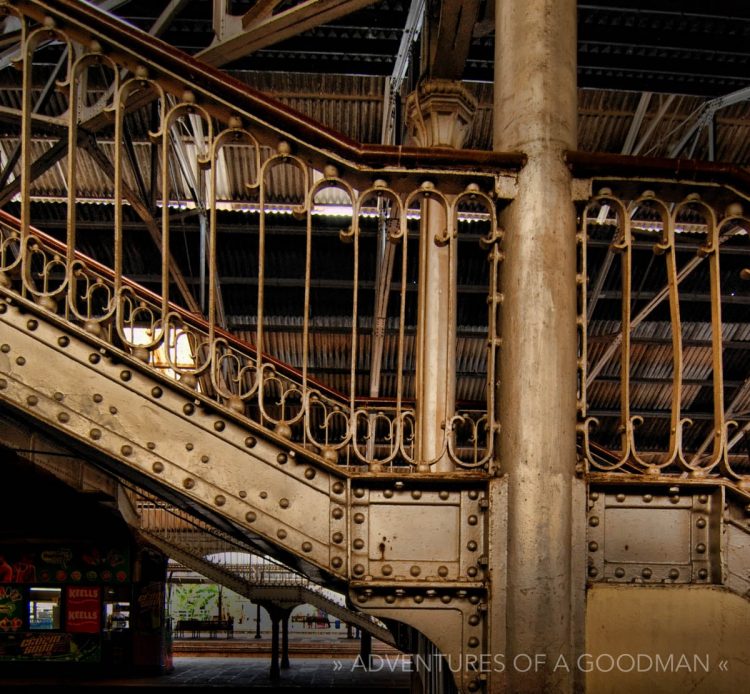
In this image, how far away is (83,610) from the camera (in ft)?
48.9

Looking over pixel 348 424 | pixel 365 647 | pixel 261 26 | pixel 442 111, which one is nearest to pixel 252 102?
pixel 348 424

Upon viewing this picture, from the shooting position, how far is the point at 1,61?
24.0ft

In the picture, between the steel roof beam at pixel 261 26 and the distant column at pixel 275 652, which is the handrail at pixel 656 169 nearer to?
the steel roof beam at pixel 261 26

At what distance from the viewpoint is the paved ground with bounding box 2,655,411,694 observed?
13.2 metres

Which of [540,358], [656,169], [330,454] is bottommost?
[330,454]

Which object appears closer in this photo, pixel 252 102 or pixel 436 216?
pixel 252 102

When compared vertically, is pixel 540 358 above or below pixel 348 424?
above

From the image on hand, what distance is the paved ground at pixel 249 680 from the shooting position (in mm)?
13219

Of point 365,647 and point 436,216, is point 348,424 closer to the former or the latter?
point 436,216

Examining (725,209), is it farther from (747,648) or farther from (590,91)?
(590,91)

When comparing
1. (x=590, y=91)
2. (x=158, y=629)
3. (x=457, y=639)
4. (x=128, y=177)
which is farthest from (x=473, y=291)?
(x=457, y=639)

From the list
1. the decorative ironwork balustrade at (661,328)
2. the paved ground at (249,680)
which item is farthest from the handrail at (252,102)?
the paved ground at (249,680)

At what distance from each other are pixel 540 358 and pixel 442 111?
4.74 meters

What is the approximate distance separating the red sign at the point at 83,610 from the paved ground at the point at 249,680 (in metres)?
0.96
